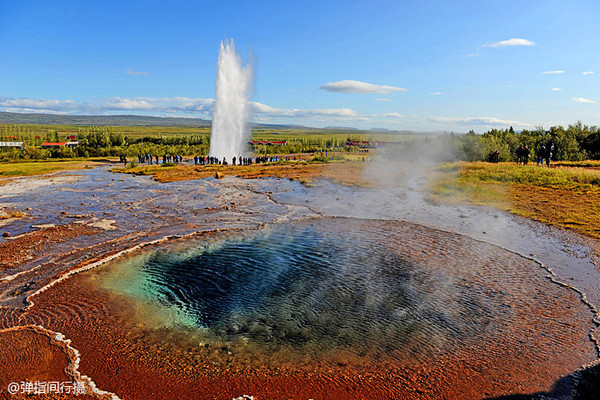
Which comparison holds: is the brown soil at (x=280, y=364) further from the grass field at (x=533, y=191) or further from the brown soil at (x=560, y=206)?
the grass field at (x=533, y=191)

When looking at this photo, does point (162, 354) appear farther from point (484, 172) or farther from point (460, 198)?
point (484, 172)

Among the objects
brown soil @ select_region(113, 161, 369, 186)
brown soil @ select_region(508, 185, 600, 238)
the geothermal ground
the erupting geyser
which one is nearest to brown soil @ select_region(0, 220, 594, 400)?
the geothermal ground

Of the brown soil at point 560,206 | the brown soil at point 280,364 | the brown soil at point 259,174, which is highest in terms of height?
the brown soil at point 560,206

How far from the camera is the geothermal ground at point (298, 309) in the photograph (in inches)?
221

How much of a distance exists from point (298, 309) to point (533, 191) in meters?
19.4

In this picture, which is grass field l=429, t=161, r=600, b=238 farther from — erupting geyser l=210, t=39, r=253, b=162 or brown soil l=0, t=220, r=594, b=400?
erupting geyser l=210, t=39, r=253, b=162

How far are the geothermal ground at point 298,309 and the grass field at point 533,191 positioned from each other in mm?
1753

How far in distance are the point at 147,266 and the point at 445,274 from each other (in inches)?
321

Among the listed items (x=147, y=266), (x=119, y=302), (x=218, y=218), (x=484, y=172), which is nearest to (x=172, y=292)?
(x=119, y=302)

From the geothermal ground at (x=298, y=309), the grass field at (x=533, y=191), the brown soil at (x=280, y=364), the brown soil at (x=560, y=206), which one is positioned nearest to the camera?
Answer: the brown soil at (x=280, y=364)

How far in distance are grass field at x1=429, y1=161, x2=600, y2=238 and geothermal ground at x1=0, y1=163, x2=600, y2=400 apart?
1753mm

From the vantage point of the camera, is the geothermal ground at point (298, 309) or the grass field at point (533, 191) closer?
the geothermal ground at point (298, 309)

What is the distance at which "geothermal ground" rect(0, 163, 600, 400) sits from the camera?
5609mm

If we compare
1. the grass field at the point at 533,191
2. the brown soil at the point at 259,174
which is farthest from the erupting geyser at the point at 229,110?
the grass field at the point at 533,191
